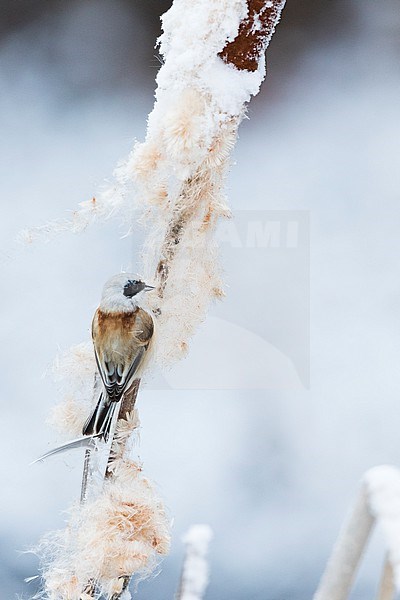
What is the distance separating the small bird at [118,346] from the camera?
0.41 m

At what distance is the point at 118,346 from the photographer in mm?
415

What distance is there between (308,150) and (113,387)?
0.48m

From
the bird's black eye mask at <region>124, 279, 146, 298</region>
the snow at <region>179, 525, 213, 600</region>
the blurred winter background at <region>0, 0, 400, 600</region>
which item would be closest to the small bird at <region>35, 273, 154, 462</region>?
the bird's black eye mask at <region>124, 279, 146, 298</region>

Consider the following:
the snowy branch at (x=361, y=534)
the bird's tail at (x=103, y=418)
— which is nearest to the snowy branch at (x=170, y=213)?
the bird's tail at (x=103, y=418)

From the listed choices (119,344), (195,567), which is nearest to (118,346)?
(119,344)

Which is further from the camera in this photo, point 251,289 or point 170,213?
point 251,289

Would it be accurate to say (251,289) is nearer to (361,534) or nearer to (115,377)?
(115,377)

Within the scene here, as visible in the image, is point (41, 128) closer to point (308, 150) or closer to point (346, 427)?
point (308, 150)

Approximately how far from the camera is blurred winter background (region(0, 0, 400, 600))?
73 centimetres

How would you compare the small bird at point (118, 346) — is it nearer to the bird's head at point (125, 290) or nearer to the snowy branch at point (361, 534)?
the bird's head at point (125, 290)

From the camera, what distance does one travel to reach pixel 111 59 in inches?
29.3

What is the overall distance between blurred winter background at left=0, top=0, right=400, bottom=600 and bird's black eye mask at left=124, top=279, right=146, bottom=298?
0.31m

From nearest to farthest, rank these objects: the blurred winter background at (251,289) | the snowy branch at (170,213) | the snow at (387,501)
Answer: the snow at (387,501) < the snowy branch at (170,213) < the blurred winter background at (251,289)

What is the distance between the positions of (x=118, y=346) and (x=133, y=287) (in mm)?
42
